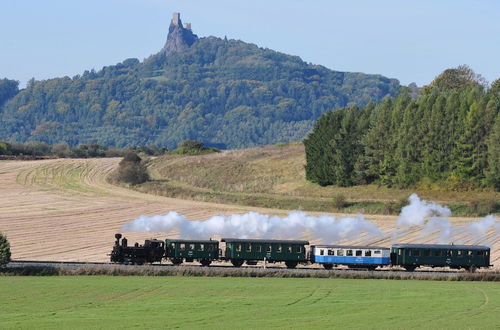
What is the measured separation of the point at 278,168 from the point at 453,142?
4394cm

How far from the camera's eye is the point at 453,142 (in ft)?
440

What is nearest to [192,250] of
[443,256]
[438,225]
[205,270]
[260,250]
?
[260,250]

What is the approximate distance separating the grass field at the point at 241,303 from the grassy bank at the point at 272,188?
51.6 m

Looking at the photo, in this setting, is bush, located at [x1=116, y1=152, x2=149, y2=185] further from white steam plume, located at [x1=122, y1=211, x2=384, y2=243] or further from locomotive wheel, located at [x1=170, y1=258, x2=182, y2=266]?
locomotive wheel, located at [x1=170, y1=258, x2=182, y2=266]

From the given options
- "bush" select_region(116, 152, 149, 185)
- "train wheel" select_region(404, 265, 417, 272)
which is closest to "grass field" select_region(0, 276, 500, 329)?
"train wheel" select_region(404, 265, 417, 272)

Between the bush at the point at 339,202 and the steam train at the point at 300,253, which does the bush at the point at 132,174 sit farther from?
the steam train at the point at 300,253

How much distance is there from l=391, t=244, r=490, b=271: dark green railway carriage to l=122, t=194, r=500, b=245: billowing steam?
1443 centimetres

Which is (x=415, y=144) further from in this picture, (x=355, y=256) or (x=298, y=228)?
(x=355, y=256)

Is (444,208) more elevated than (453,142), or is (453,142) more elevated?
(453,142)

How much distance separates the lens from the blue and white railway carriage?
8312cm

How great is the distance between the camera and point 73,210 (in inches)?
5039

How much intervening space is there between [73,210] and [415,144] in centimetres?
4967

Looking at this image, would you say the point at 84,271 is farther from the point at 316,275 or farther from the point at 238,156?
the point at 238,156

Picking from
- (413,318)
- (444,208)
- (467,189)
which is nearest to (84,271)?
(413,318)
